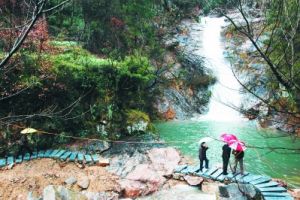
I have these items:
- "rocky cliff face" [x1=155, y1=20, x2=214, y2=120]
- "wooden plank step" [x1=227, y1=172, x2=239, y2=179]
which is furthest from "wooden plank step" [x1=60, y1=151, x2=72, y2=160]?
"rocky cliff face" [x1=155, y1=20, x2=214, y2=120]

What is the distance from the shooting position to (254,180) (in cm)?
853

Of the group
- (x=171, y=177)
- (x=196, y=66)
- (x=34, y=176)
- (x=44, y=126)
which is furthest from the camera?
(x=196, y=66)

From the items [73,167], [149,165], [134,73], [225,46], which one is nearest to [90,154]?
[73,167]

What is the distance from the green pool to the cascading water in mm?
1552

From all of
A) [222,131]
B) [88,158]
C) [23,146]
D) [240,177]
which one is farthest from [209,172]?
[222,131]

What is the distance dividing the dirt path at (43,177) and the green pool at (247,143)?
2.66 metres

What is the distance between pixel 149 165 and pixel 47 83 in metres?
4.60

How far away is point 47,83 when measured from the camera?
39.3ft

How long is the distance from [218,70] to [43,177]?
697 inches

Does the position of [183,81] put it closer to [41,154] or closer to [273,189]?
[41,154]

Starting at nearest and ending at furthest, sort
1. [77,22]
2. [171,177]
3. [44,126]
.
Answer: [171,177], [44,126], [77,22]

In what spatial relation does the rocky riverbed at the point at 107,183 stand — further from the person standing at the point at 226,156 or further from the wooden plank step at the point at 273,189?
the person standing at the point at 226,156

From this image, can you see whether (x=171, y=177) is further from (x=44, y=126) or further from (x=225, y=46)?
(x=225, y=46)

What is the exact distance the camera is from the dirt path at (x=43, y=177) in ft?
29.2
